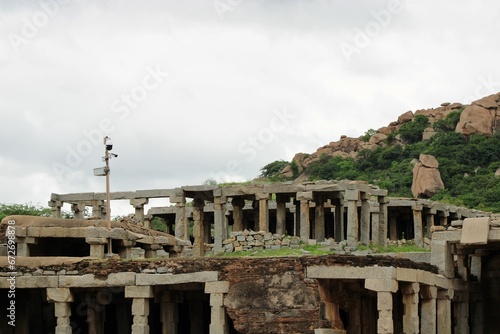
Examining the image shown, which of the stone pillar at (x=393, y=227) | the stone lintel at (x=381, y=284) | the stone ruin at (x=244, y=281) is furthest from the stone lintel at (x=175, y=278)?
the stone pillar at (x=393, y=227)

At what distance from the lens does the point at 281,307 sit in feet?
113

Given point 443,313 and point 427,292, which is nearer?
point 427,292

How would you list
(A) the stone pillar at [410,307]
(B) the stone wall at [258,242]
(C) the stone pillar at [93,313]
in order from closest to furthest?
(A) the stone pillar at [410,307]
(C) the stone pillar at [93,313]
(B) the stone wall at [258,242]

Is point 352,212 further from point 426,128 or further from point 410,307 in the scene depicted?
point 426,128

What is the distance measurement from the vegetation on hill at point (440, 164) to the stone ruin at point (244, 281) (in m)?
26.2

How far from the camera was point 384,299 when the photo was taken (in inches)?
1356

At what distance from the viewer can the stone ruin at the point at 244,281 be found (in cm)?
3469

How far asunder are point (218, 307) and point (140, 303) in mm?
2881

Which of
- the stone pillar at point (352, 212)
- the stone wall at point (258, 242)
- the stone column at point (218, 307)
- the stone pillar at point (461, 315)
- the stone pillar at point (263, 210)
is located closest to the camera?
the stone column at point (218, 307)

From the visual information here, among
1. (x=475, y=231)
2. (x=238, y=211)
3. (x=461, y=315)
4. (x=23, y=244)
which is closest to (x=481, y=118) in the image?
(x=238, y=211)

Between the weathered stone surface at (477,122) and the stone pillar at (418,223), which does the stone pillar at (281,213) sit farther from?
the weathered stone surface at (477,122)

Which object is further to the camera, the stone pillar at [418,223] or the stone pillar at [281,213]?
the stone pillar at [418,223]

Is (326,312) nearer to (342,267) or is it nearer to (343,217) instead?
(342,267)

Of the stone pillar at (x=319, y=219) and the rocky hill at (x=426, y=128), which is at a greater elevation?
the rocky hill at (x=426, y=128)
